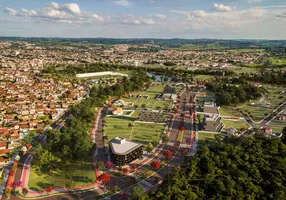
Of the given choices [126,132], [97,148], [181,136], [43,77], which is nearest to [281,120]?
[181,136]

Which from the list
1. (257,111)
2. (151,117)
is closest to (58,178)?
(151,117)

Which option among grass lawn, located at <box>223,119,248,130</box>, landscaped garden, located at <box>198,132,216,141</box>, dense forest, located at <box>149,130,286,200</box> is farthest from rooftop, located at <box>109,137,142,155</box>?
grass lawn, located at <box>223,119,248,130</box>

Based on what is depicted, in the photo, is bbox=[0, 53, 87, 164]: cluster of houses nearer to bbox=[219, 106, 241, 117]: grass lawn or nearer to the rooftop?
the rooftop

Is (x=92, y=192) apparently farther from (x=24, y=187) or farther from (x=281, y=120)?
(x=281, y=120)

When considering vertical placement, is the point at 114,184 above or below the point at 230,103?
below

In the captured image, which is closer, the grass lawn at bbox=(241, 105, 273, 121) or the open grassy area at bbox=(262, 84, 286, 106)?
the grass lawn at bbox=(241, 105, 273, 121)

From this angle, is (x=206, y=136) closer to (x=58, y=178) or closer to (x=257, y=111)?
(x=257, y=111)
